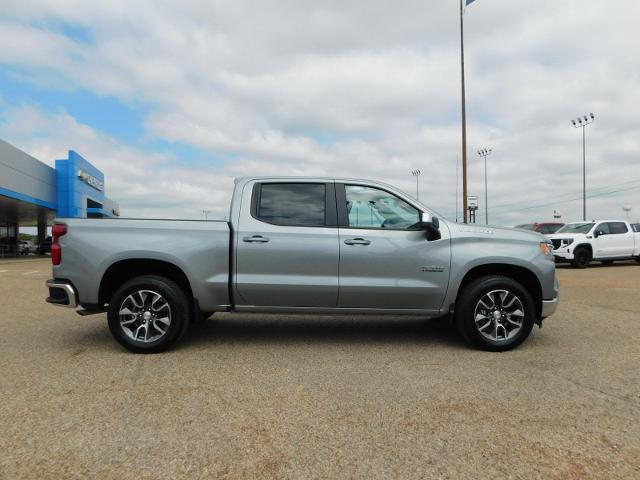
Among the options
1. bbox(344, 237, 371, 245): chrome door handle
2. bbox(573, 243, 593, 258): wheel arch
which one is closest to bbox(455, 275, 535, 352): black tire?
bbox(344, 237, 371, 245): chrome door handle

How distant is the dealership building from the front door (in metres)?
29.1

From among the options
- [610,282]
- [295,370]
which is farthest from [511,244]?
[610,282]

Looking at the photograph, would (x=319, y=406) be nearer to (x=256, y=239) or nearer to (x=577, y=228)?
(x=256, y=239)

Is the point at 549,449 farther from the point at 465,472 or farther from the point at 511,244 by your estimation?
the point at 511,244

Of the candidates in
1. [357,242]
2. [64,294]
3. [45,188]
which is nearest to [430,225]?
[357,242]

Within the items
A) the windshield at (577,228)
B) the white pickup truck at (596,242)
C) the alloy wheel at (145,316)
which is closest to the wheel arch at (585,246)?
the white pickup truck at (596,242)

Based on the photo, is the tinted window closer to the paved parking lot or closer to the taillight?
the paved parking lot

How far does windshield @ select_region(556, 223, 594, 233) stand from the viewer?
18.2m

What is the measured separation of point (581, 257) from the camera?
57.9 ft

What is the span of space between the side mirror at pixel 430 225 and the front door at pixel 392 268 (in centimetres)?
6

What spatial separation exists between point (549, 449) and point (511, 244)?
2.75 meters

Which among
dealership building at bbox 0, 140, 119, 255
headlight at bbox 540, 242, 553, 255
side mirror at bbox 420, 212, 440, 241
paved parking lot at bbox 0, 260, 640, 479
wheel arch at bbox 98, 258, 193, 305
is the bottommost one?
paved parking lot at bbox 0, 260, 640, 479

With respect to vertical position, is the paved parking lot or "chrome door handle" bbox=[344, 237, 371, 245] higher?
"chrome door handle" bbox=[344, 237, 371, 245]

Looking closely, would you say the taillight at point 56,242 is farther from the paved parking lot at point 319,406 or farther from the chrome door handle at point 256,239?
the chrome door handle at point 256,239
